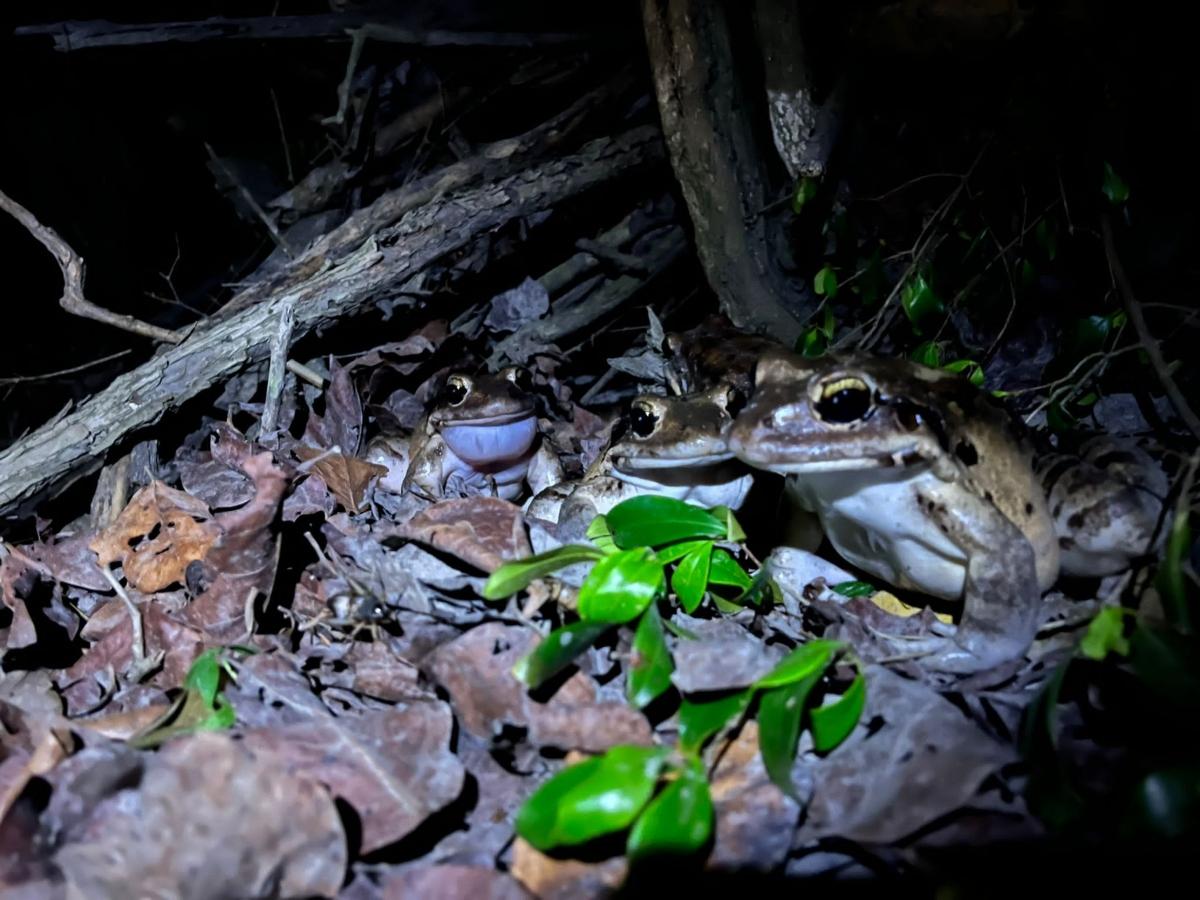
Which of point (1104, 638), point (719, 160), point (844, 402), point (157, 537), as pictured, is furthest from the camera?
point (719, 160)

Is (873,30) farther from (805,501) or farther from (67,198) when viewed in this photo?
(67,198)

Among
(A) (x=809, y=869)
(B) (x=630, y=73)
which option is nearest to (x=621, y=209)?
(B) (x=630, y=73)

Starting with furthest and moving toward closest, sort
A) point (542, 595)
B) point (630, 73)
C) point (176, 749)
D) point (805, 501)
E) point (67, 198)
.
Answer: point (67, 198), point (630, 73), point (805, 501), point (542, 595), point (176, 749)

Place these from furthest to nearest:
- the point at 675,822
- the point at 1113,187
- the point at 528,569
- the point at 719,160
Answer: the point at 719,160 < the point at 1113,187 < the point at 528,569 < the point at 675,822

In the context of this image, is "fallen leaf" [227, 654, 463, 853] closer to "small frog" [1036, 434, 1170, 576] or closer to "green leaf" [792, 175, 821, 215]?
"small frog" [1036, 434, 1170, 576]

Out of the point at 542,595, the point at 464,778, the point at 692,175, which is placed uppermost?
the point at 692,175

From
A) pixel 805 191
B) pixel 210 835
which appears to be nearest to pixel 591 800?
pixel 210 835

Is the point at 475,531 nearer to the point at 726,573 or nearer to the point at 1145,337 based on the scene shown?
the point at 726,573

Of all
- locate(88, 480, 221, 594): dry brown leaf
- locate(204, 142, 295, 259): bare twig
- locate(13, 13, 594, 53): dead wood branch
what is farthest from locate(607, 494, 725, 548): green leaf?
locate(13, 13, 594, 53): dead wood branch
